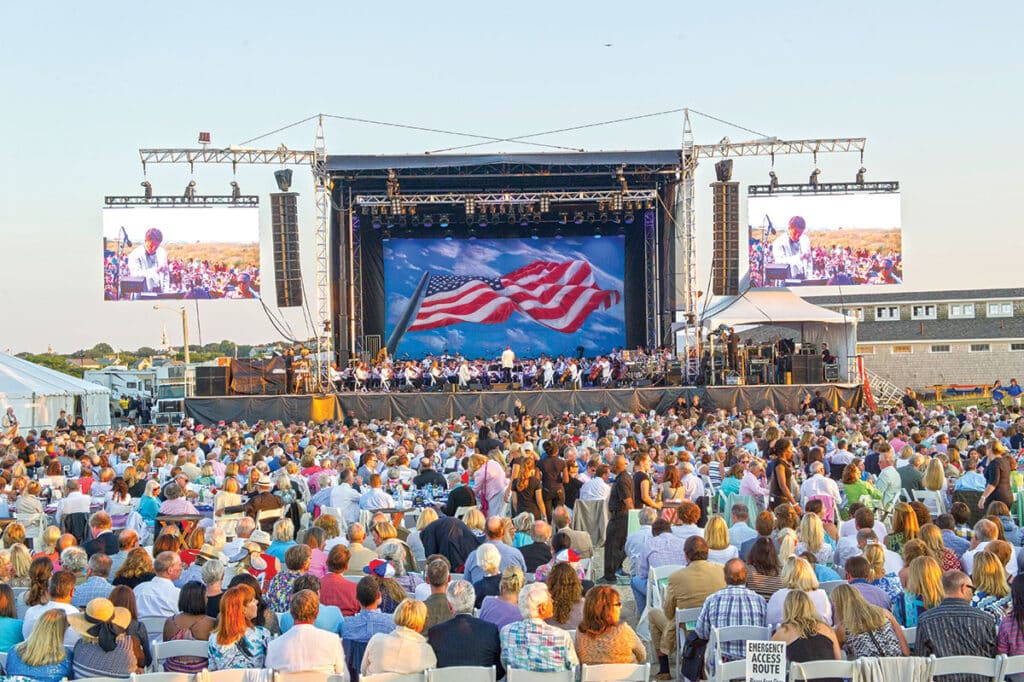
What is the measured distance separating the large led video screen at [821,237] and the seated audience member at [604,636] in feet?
69.7

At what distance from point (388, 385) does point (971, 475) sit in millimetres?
17750

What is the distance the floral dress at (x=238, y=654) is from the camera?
5094 mm

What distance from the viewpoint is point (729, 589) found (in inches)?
217

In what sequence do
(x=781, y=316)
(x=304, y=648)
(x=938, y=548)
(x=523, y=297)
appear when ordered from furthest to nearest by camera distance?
(x=523, y=297), (x=781, y=316), (x=938, y=548), (x=304, y=648)

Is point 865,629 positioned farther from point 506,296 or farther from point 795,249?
point 506,296

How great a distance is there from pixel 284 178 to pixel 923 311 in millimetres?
33279

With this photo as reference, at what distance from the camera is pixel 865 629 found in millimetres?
5059

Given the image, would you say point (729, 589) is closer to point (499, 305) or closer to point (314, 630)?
point (314, 630)

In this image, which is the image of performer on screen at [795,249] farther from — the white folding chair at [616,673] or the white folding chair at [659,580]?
the white folding chair at [616,673]

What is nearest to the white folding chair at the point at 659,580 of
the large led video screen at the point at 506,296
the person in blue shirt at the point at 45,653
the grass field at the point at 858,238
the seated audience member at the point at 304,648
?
the seated audience member at the point at 304,648

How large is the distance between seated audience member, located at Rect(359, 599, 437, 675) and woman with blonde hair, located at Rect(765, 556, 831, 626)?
5.68 ft

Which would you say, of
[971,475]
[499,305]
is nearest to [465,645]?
[971,475]

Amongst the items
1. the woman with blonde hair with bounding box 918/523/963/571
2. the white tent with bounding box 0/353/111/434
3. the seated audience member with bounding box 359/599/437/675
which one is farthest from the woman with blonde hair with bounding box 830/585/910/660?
the white tent with bounding box 0/353/111/434

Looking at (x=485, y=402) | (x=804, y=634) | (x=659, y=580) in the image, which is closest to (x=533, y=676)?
(x=804, y=634)
